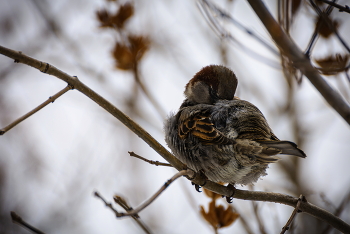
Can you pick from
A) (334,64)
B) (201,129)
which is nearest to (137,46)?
(201,129)

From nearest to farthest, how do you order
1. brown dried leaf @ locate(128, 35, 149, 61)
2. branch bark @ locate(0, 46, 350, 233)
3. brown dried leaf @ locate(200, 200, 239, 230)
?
1. branch bark @ locate(0, 46, 350, 233)
2. brown dried leaf @ locate(200, 200, 239, 230)
3. brown dried leaf @ locate(128, 35, 149, 61)

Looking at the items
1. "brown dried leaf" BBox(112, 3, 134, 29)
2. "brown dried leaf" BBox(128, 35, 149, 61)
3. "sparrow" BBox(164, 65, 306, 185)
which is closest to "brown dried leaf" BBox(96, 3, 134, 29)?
"brown dried leaf" BBox(112, 3, 134, 29)

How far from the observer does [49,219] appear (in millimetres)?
5227

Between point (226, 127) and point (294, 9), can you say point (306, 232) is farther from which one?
point (294, 9)

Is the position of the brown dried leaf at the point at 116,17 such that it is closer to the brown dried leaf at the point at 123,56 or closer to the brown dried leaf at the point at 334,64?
the brown dried leaf at the point at 123,56

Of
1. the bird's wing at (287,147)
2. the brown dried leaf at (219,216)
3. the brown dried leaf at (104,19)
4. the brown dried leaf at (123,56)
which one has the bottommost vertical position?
the brown dried leaf at (219,216)

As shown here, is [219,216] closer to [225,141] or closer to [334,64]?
[225,141]

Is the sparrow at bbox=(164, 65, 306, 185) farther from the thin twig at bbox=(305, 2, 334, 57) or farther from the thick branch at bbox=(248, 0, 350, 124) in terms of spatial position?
the thin twig at bbox=(305, 2, 334, 57)

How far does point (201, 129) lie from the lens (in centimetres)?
279

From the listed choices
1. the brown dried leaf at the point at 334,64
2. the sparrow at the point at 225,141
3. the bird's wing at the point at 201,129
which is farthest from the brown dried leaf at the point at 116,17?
the brown dried leaf at the point at 334,64

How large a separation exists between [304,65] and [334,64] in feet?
1.87

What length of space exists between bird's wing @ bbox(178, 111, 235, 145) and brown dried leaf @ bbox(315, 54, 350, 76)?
924 mm

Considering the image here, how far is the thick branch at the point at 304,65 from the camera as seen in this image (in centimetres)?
210

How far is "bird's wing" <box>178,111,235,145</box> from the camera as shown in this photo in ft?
8.68
